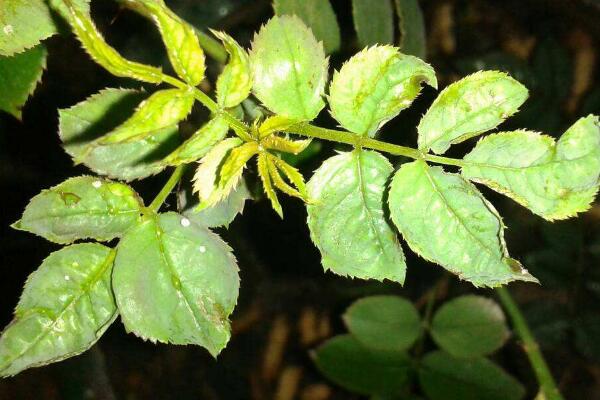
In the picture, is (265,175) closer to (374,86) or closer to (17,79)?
(374,86)

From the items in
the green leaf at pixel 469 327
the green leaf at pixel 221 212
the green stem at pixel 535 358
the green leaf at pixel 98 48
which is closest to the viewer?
the green leaf at pixel 98 48

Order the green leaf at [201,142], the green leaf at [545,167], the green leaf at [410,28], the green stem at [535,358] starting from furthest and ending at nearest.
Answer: the green stem at [535,358]
the green leaf at [410,28]
the green leaf at [545,167]
the green leaf at [201,142]

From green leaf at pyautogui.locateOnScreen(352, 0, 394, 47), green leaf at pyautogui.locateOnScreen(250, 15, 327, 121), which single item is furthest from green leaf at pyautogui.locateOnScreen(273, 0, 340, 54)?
green leaf at pyautogui.locateOnScreen(250, 15, 327, 121)

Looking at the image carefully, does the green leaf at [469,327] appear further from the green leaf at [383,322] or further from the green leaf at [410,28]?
the green leaf at [410,28]

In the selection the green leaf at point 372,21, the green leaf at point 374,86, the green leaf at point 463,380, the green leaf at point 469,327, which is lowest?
the green leaf at point 463,380

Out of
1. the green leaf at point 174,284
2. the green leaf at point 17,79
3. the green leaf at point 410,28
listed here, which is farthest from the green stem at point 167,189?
the green leaf at point 410,28

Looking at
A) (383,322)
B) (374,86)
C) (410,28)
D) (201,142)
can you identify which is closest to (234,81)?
(201,142)

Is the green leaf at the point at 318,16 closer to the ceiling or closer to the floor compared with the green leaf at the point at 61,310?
closer to the ceiling
